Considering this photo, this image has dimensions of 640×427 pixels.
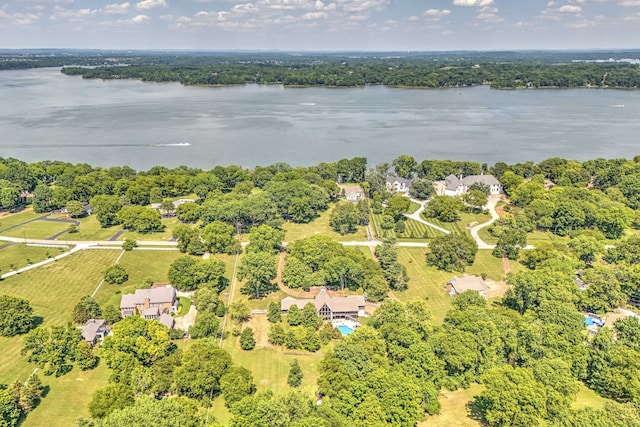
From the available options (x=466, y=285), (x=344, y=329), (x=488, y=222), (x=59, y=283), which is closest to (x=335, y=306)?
(x=344, y=329)

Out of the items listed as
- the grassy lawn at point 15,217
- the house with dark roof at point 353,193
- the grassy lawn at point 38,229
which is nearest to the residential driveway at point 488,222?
the house with dark roof at point 353,193

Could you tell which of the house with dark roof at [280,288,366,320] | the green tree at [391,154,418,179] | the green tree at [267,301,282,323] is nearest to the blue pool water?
the house with dark roof at [280,288,366,320]

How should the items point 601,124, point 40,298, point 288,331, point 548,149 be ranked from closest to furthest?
1. point 288,331
2. point 40,298
3. point 548,149
4. point 601,124

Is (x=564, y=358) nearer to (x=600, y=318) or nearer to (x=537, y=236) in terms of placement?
(x=600, y=318)

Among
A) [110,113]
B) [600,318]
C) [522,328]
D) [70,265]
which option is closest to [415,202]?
[600,318]

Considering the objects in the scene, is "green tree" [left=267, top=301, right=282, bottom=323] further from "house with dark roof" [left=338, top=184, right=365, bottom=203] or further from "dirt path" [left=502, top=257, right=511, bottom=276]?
"house with dark roof" [left=338, top=184, right=365, bottom=203]

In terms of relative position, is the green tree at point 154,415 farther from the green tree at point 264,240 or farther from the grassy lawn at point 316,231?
the grassy lawn at point 316,231
